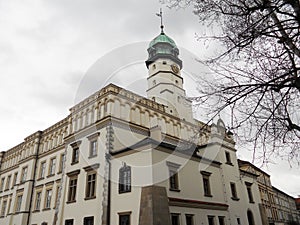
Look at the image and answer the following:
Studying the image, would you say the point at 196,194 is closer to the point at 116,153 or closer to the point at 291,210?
the point at 116,153

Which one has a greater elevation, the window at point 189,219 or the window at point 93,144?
the window at point 93,144

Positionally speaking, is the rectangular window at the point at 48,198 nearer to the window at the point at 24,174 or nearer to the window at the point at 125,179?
the window at the point at 24,174

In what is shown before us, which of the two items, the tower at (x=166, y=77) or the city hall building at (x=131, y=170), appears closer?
the city hall building at (x=131, y=170)

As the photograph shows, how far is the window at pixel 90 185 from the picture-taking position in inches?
774

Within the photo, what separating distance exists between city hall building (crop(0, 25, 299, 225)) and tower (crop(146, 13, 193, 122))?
128mm

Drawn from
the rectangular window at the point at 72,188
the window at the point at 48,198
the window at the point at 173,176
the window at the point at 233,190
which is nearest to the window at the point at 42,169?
the window at the point at 48,198

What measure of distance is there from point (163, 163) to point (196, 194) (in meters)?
4.06

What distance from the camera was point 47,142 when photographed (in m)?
29.8

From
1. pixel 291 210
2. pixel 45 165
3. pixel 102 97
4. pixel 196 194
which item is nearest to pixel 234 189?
pixel 196 194

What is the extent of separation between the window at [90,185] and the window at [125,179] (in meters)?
2.95

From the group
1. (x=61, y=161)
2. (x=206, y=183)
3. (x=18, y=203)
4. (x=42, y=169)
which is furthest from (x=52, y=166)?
(x=206, y=183)

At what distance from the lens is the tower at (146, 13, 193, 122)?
29266 millimetres

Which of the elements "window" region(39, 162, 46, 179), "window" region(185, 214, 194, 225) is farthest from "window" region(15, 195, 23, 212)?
"window" region(185, 214, 194, 225)

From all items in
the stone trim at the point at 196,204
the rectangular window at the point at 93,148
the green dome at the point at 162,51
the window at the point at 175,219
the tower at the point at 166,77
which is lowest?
the window at the point at 175,219
